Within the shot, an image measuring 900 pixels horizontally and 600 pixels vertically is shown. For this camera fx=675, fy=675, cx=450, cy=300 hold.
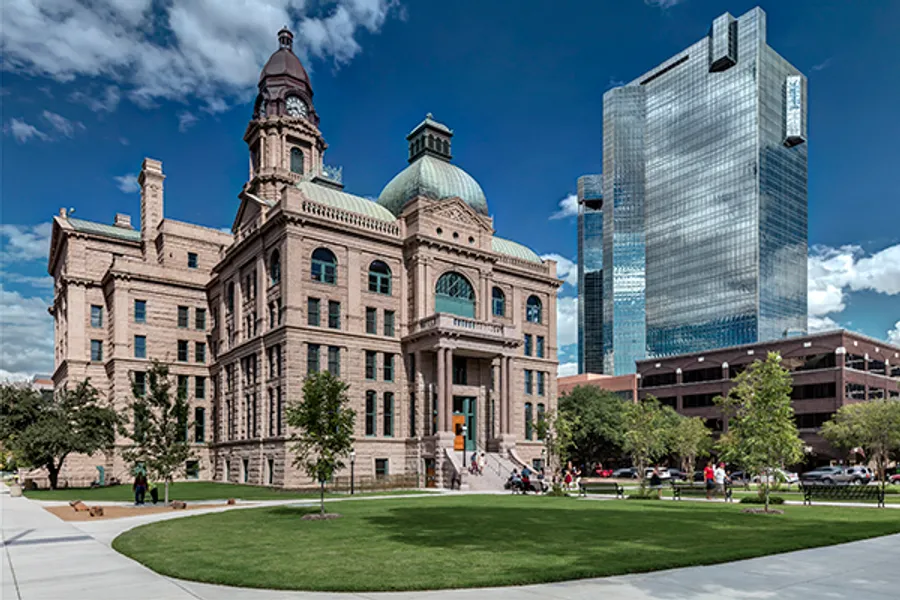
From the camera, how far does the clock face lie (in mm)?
72125

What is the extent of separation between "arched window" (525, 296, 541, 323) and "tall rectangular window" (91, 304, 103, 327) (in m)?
42.1

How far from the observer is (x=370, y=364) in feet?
172

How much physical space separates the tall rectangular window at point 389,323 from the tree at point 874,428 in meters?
43.3

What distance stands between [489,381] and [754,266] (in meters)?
125

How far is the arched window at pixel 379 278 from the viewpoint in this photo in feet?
176

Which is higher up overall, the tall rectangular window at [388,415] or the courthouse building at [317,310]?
the courthouse building at [317,310]

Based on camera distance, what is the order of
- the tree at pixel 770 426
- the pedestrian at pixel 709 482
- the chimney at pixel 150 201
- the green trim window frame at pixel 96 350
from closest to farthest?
the tree at pixel 770 426, the pedestrian at pixel 709 482, the green trim window frame at pixel 96 350, the chimney at pixel 150 201

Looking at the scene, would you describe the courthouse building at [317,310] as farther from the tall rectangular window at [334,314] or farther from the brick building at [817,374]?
the brick building at [817,374]

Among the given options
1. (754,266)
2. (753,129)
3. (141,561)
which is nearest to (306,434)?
(141,561)

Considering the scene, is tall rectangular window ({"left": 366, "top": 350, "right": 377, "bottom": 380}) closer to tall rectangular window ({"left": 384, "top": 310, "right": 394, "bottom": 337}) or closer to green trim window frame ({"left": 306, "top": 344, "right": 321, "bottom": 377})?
tall rectangular window ({"left": 384, "top": 310, "right": 394, "bottom": 337})

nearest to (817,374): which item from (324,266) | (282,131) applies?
(324,266)

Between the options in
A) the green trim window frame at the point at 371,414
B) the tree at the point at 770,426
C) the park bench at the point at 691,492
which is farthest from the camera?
the green trim window frame at the point at 371,414

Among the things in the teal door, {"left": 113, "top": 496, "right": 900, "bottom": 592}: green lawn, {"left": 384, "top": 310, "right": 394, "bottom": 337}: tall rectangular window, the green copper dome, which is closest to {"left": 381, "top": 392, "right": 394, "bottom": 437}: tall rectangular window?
{"left": 384, "top": 310, "right": 394, "bottom": 337}: tall rectangular window

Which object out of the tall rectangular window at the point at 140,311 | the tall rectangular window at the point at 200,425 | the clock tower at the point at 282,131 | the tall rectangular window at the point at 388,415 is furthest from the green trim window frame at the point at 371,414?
the clock tower at the point at 282,131
